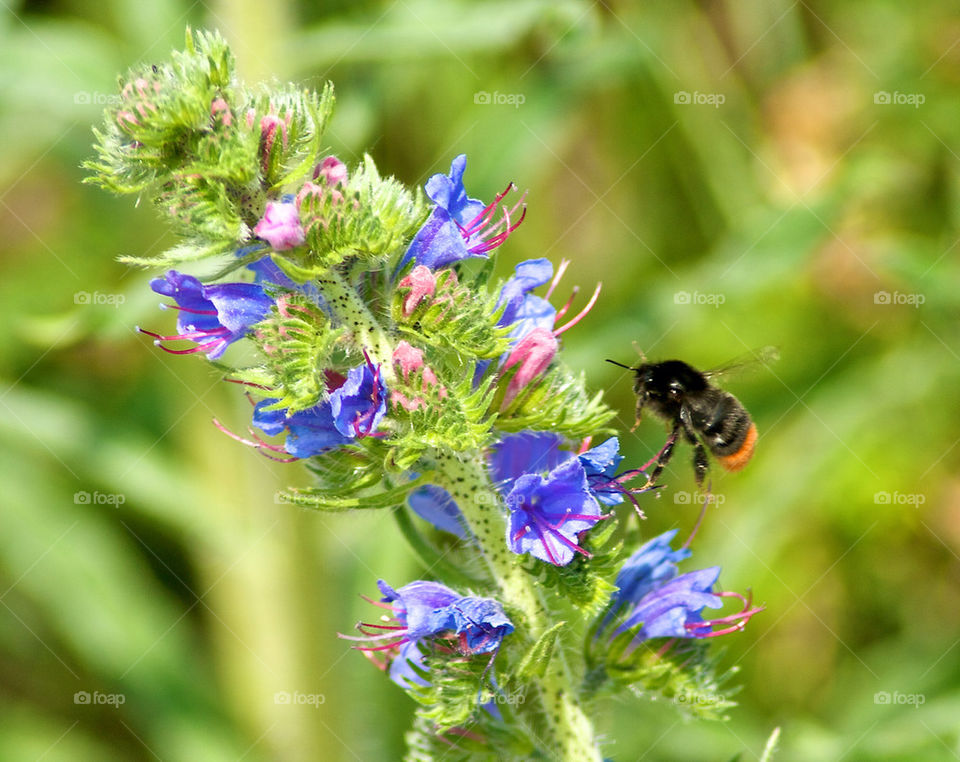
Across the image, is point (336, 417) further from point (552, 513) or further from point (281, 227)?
point (552, 513)

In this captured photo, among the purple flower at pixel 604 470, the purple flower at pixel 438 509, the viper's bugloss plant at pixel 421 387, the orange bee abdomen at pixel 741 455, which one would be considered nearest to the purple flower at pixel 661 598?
the viper's bugloss plant at pixel 421 387

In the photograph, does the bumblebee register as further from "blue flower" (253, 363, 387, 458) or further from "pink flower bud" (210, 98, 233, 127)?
"pink flower bud" (210, 98, 233, 127)

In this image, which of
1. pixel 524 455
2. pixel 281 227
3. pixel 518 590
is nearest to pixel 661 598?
pixel 518 590

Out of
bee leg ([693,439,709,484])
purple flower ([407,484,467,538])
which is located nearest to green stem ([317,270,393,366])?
purple flower ([407,484,467,538])

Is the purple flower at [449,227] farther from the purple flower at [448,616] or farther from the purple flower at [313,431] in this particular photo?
the purple flower at [448,616]

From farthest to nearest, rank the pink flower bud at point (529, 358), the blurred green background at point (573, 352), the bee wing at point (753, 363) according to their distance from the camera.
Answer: the blurred green background at point (573, 352)
the bee wing at point (753, 363)
the pink flower bud at point (529, 358)

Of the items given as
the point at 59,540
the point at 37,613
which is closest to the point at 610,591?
the point at 59,540
